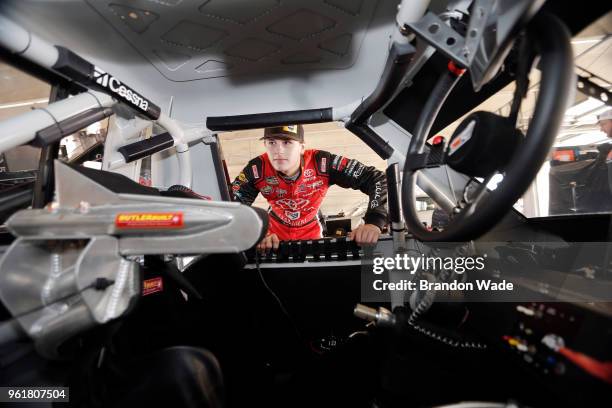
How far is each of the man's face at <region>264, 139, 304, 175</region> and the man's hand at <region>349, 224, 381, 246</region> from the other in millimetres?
804

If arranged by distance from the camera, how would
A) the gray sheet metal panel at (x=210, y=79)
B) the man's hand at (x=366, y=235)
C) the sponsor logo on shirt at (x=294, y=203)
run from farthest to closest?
the sponsor logo on shirt at (x=294, y=203)
the man's hand at (x=366, y=235)
the gray sheet metal panel at (x=210, y=79)

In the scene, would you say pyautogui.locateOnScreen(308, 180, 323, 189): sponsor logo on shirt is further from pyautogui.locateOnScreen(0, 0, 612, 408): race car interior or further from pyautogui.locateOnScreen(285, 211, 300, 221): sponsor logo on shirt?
pyautogui.locateOnScreen(0, 0, 612, 408): race car interior

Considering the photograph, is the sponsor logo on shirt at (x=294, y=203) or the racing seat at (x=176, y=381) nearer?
the racing seat at (x=176, y=381)

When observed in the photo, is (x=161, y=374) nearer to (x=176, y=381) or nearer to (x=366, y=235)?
(x=176, y=381)

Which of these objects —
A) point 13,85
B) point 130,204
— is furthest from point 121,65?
point 13,85

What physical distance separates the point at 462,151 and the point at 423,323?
0.47 meters

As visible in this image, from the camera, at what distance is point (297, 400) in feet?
3.24

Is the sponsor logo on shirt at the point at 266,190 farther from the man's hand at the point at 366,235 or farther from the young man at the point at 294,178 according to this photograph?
the man's hand at the point at 366,235

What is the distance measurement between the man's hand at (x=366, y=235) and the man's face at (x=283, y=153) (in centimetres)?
80

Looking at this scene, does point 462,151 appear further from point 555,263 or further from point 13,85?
point 13,85

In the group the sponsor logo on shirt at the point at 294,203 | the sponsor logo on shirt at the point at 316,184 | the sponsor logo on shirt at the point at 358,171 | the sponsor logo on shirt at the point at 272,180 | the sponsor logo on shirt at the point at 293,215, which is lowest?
the sponsor logo on shirt at the point at 293,215

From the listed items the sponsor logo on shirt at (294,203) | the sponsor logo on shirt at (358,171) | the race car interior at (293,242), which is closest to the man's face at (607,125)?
the race car interior at (293,242)

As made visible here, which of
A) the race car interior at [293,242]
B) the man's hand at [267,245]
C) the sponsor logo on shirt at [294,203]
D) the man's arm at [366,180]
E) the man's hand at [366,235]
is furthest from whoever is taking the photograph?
the sponsor logo on shirt at [294,203]

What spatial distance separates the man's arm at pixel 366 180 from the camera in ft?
5.18
